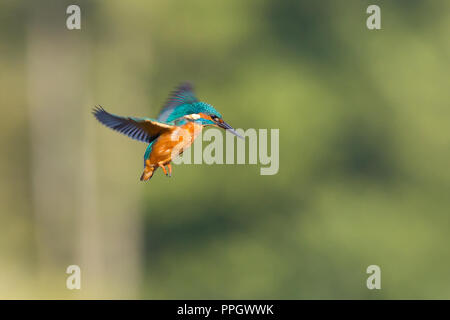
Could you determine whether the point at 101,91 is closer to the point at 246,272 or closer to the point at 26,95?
the point at 26,95

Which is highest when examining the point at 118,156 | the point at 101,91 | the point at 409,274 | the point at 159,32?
the point at 159,32

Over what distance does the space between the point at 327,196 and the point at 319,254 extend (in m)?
1.38

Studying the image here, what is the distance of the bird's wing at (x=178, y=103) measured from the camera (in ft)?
6.15

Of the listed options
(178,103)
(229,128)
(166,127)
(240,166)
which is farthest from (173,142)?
(240,166)

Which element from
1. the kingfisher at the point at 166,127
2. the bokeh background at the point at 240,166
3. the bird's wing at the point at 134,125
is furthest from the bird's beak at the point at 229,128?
the bokeh background at the point at 240,166

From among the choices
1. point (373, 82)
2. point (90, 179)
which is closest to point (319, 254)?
point (373, 82)

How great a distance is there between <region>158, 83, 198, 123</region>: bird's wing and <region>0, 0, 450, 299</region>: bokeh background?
25.5 ft

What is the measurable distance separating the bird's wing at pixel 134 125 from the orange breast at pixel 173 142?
0.07 feet

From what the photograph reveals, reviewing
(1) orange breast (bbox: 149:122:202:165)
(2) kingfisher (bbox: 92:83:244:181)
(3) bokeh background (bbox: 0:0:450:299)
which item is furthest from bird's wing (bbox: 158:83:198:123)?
(3) bokeh background (bbox: 0:0:450:299)

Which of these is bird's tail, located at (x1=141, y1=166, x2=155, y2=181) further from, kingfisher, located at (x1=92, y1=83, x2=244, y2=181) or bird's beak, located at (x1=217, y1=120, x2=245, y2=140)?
bird's beak, located at (x1=217, y1=120, x2=245, y2=140)

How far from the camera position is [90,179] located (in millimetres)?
10992

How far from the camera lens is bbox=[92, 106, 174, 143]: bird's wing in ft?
5.45

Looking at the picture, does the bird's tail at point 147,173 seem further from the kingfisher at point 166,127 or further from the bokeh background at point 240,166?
the bokeh background at point 240,166
